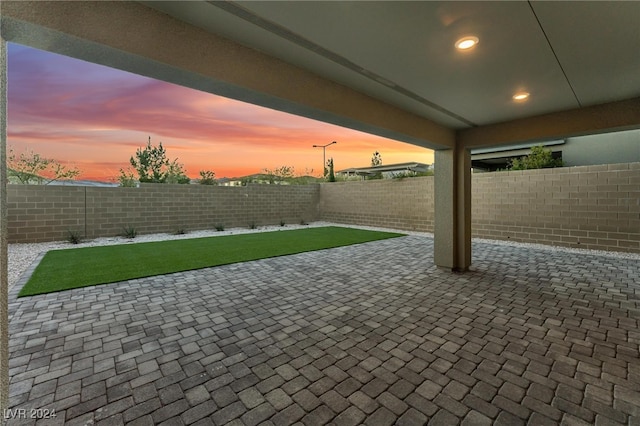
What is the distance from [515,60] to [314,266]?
4277 millimetres

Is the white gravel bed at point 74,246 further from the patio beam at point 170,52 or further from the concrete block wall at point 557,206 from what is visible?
the patio beam at point 170,52

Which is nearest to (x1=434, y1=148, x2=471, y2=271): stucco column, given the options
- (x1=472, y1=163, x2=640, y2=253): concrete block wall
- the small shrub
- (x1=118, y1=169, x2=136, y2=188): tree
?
(x1=472, y1=163, x2=640, y2=253): concrete block wall

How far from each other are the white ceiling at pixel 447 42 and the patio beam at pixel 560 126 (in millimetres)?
249

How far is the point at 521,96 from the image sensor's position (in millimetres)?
3523

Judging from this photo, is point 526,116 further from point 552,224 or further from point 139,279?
point 139,279

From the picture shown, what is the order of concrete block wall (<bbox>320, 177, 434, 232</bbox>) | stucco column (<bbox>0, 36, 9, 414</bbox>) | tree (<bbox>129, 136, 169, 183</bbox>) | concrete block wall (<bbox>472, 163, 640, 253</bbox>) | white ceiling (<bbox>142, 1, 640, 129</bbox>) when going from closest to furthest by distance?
stucco column (<bbox>0, 36, 9, 414</bbox>) < white ceiling (<bbox>142, 1, 640, 129</bbox>) < concrete block wall (<bbox>472, 163, 640, 253</bbox>) < concrete block wall (<bbox>320, 177, 434, 232</bbox>) < tree (<bbox>129, 136, 169, 183</bbox>)

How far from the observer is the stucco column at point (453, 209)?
520 centimetres

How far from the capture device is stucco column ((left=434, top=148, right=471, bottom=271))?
520cm

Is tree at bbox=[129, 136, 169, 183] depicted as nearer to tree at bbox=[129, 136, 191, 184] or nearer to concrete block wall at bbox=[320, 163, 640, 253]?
tree at bbox=[129, 136, 191, 184]

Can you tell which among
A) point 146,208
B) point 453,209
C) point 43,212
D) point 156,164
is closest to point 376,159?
point 156,164

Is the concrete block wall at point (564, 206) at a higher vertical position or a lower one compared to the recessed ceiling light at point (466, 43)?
lower

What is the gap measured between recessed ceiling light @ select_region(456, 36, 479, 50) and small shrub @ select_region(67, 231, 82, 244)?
31.5 feet

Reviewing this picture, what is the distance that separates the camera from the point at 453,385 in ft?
6.70

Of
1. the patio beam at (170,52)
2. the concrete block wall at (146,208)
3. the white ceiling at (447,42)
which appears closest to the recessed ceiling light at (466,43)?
the white ceiling at (447,42)
